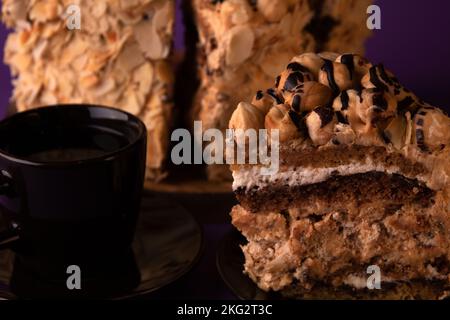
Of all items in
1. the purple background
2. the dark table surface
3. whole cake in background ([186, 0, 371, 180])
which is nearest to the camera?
the dark table surface

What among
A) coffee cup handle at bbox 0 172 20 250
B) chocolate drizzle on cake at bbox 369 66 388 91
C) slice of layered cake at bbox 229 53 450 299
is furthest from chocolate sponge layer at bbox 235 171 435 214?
coffee cup handle at bbox 0 172 20 250

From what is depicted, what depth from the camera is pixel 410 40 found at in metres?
1.81

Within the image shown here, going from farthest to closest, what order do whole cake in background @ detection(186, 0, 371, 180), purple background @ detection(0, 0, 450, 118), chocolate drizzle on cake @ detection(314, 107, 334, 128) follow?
purple background @ detection(0, 0, 450, 118) → whole cake in background @ detection(186, 0, 371, 180) → chocolate drizzle on cake @ detection(314, 107, 334, 128)

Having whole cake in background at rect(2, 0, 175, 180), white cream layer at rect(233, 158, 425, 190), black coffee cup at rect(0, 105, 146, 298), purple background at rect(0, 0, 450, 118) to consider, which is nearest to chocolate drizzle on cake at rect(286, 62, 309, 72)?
white cream layer at rect(233, 158, 425, 190)

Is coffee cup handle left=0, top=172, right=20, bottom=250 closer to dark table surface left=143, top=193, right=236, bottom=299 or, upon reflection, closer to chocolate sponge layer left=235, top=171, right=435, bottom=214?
dark table surface left=143, top=193, right=236, bottom=299

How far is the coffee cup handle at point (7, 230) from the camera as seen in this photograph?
0.94 metres

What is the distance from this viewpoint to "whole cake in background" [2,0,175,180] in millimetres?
1214

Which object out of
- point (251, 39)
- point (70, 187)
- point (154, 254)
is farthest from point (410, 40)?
point (70, 187)

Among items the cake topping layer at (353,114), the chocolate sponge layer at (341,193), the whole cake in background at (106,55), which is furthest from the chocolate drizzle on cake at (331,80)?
the whole cake in background at (106,55)

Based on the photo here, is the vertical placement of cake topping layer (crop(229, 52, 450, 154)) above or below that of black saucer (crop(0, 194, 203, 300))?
above

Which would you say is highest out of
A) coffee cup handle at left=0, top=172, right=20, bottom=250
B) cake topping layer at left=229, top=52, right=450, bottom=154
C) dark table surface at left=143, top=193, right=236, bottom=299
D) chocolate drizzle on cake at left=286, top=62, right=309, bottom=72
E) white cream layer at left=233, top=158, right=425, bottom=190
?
chocolate drizzle on cake at left=286, top=62, right=309, bottom=72

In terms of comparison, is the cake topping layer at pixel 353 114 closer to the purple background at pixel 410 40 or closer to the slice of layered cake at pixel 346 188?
the slice of layered cake at pixel 346 188

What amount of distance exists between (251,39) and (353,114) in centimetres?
33

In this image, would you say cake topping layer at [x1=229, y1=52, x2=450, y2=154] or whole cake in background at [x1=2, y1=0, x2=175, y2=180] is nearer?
cake topping layer at [x1=229, y1=52, x2=450, y2=154]
